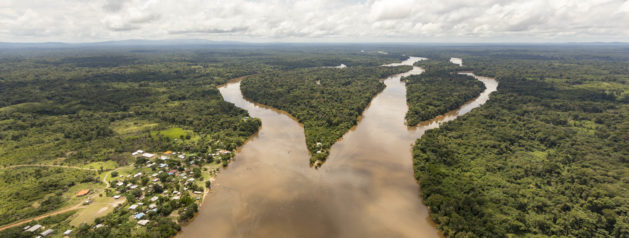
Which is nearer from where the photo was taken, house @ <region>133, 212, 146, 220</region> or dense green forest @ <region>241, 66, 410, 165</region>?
house @ <region>133, 212, 146, 220</region>

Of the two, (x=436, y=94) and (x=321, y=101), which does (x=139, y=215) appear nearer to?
(x=321, y=101)

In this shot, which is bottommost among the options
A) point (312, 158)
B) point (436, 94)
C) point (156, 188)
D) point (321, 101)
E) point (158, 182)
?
point (158, 182)

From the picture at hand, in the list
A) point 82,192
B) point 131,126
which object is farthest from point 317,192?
point 131,126

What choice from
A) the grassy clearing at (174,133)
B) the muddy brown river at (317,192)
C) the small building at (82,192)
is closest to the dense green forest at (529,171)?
the muddy brown river at (317,192)

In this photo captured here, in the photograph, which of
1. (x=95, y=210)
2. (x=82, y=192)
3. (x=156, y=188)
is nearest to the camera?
(x=95, y=210)

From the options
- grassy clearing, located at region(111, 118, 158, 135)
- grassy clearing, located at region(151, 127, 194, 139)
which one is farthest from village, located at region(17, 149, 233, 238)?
grassy clearing, located at region(111, 118, 158, 135)

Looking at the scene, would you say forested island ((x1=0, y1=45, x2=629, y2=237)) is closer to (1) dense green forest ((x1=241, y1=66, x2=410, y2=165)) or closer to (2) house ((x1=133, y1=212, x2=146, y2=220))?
(2) house ((x1=133, y1=212, x2=146, y2=220))

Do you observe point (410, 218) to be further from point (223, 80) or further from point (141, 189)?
point (223, 80)
